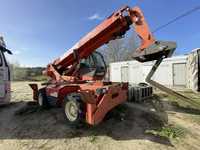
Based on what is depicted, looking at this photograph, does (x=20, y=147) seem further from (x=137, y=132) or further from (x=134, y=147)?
(x=137, y=132)

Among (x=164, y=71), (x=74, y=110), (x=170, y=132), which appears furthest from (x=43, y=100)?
(x=164, y=71)

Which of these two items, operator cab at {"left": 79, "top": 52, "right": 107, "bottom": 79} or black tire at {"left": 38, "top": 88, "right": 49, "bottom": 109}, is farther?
black tire at {"left": 38, "top": 88, "right": 49, "bottom": 109}

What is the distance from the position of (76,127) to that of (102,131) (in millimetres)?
669

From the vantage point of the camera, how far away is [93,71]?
591cm

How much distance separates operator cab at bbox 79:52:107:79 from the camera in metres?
5.94

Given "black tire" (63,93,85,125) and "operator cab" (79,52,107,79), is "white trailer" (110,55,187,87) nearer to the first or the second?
"operator cab" (79,52,107,79)

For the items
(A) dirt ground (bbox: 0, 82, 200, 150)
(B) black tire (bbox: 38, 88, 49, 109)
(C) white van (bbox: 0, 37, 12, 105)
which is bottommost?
(A) dirt ground (bbox: 0, 82, 200, 150)

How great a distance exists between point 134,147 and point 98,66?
333 cm

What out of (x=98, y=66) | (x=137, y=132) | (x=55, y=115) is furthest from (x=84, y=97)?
(x=98, y=66)

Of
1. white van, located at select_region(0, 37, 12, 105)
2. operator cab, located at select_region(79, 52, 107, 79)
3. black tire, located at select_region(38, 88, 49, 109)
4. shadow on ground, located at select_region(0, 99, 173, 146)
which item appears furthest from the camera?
white van, located at select_region(0, 37, 12, 105)

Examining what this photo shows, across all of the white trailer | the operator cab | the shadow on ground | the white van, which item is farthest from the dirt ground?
the white trailer

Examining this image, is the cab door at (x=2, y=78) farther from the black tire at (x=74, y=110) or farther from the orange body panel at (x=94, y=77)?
the black tire at (x=74, y=110)

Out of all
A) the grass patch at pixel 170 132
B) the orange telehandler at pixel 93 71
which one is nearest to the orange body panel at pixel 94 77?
the orange telehandler at pixel 93 71

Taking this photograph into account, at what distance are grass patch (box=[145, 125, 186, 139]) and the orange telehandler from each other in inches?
46.0
